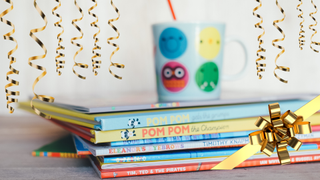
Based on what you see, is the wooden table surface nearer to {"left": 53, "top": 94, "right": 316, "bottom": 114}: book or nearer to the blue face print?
{"left": 53, "top": 94, "right": 316, "bottom": 114}: book

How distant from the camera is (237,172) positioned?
42 centimetres

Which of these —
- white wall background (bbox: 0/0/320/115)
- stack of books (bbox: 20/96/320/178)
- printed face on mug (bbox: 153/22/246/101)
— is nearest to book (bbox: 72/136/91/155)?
stack of books (bbox: 20/96/320/178)

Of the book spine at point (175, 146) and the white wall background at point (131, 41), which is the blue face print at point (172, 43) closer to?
the book spine at point (175, 146)

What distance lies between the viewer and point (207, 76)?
1.69 feet

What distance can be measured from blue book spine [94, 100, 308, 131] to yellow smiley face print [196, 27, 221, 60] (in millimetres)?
110

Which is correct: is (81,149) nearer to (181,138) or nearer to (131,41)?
(181,138)

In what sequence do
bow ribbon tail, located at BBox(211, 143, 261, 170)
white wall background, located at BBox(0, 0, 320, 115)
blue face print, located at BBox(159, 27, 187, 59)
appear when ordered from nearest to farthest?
bow ribbon tail, located at BBox(211, 143, 261, 170) < blue face print, located at BBox(159, 27, 187, 59) < white wall background, located at BBox(0, 0, 320, 115)

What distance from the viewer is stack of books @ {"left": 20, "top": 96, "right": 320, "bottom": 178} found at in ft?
1.29

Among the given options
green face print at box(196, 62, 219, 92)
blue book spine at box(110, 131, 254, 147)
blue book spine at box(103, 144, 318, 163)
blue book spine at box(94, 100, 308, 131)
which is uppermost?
green face print at box(196, 62, 219, 92)

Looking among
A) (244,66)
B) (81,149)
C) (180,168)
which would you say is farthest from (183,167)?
(244,66)

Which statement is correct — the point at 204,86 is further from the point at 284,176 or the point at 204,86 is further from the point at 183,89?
the point at 284,176

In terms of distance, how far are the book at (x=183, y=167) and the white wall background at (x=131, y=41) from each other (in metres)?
0.55

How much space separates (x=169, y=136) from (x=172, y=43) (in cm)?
17

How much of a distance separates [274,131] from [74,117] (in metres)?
0.27
